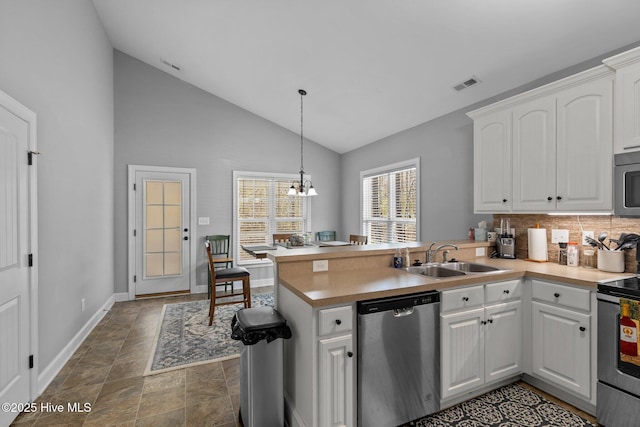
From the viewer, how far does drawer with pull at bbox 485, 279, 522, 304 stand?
2293mm

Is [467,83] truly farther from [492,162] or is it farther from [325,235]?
[325,235]

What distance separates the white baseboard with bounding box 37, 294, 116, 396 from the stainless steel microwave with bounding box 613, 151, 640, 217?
449 cm

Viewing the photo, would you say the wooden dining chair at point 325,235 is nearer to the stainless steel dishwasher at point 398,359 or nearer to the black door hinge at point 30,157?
the stainless steel dishwasher at point 398,359

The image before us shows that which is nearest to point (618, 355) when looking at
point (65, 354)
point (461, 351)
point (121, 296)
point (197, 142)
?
point (461, 351)

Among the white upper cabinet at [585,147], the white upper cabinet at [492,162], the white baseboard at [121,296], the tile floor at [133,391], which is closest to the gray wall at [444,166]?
the white upper cabinet at [492,162]

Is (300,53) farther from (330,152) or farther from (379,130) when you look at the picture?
(330,152)

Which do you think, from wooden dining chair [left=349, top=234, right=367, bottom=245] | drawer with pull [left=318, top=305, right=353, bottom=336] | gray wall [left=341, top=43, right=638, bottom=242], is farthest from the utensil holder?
wooden dining chair [left=349, top=234, right=367, bottom=245]

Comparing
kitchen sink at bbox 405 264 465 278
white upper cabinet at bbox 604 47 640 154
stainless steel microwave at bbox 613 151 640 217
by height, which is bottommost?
kitchen sink at bbox 405 264 465 278

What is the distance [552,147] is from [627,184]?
60 centimetres

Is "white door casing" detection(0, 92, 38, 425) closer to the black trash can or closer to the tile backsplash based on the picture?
the black trash can

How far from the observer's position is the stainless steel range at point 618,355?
6.02 ft

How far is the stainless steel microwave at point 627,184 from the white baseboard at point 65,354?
4.49 metres

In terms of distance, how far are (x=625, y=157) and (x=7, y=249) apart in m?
4.21

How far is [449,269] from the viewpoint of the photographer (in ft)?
8.86
